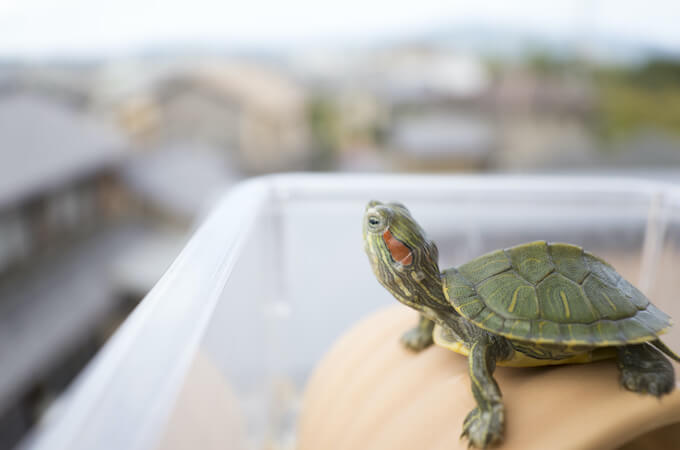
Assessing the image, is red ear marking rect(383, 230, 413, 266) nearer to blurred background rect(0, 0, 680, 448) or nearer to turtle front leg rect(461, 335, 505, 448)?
turtle front leg rect(461, 335, 505, 448)

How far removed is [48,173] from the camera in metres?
1.75

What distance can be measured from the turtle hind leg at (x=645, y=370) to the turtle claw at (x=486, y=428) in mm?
119

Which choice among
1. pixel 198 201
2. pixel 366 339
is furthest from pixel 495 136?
pixel 366 339

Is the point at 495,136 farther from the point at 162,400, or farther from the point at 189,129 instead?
the point at 162,400

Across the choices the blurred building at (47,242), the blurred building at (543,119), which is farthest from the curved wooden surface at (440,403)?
the blurred building at (543,119)

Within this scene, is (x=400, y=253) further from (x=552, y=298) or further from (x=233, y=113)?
(x=233, y=113)

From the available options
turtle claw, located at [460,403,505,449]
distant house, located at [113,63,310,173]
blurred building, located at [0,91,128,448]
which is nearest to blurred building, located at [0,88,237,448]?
blurred building, located at [0,91,128,448]

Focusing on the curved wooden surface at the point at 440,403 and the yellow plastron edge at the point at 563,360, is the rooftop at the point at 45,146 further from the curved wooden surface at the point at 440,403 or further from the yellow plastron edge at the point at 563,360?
the yellow plastron edge at the point at 563,360

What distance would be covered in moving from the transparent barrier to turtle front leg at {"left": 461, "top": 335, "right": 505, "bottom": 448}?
235 mm

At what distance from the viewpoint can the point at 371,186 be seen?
2.83ft

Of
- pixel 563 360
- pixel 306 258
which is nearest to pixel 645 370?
pixel 563 360

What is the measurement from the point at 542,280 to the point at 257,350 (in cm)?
46

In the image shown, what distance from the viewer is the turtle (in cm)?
43

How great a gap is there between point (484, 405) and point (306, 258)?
1.64 ft
